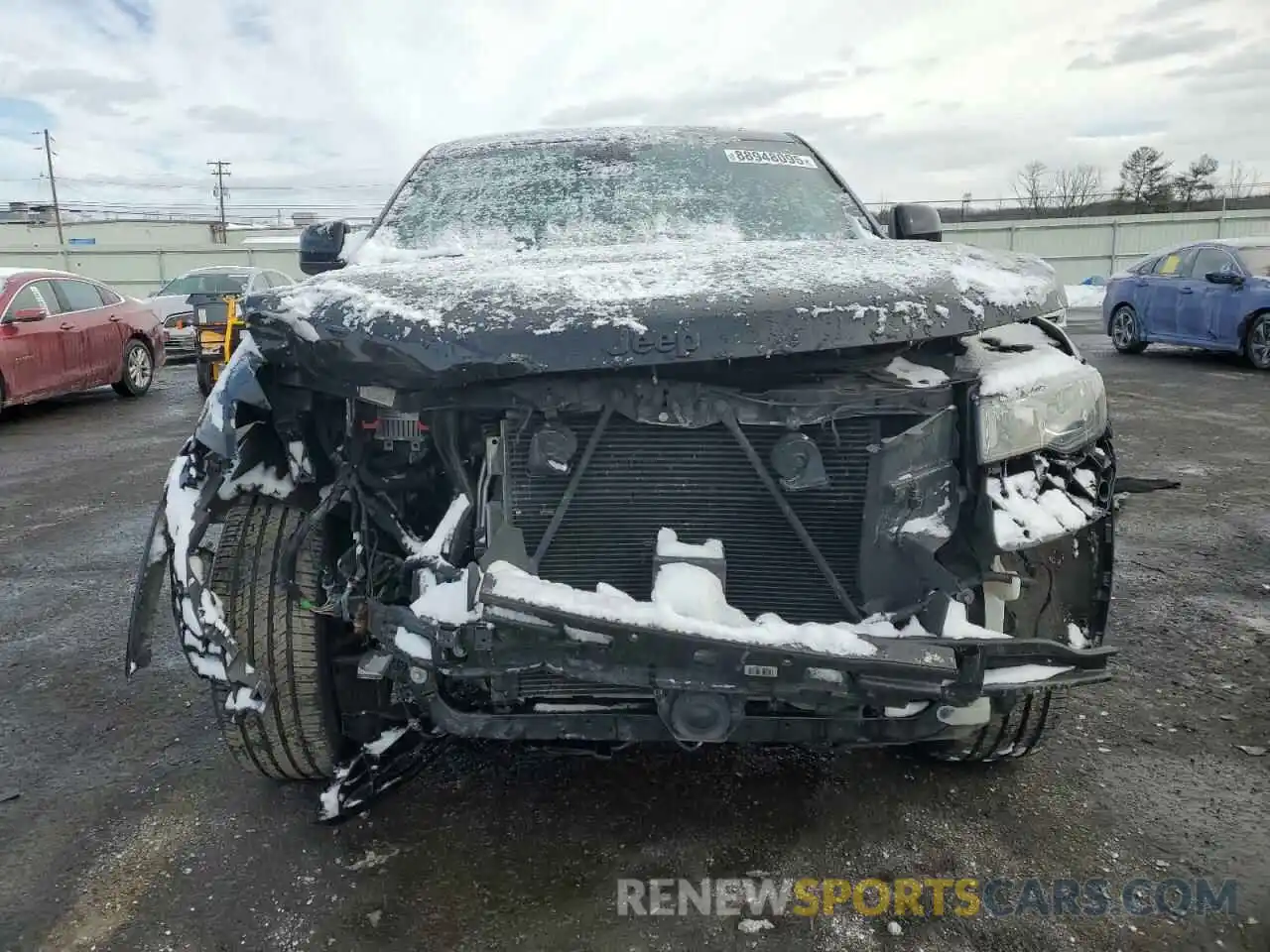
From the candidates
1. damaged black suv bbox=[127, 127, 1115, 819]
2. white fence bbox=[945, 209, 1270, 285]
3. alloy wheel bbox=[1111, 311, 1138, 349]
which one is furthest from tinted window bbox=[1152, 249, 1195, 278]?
white fence bbox=[945, 209, 1270, 285]

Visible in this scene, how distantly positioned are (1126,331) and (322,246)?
1270 centimetres

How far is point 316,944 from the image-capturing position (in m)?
2.13

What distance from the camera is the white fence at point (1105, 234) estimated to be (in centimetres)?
2645

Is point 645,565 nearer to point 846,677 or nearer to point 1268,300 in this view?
point 846,677

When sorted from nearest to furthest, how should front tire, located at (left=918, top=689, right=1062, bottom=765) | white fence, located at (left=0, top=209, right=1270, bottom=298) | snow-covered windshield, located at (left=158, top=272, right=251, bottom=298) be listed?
front tire, located at (left=918, top=689, right=1062, bottom=765), snow-covered windshield, located at (left=158, top=272, right=251, bottom=298), white fence, located at (left=0, top=209, right=1270, bottom=298)

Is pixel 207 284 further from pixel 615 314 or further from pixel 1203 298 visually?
pixel 615 314

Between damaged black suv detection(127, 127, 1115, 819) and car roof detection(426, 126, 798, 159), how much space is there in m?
1.42

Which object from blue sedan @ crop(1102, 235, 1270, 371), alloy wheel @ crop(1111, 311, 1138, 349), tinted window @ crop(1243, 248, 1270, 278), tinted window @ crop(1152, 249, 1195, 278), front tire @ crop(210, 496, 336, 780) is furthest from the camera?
alloy wheel @ crop(1111, 311, 1138, 349)

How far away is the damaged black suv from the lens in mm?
1926

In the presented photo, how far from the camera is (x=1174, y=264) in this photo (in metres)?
12.1

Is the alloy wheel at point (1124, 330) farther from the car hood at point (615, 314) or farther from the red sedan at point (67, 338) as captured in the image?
the red sedan at point (67, 338)

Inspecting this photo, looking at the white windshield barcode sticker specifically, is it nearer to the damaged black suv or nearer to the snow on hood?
the damaged black suv

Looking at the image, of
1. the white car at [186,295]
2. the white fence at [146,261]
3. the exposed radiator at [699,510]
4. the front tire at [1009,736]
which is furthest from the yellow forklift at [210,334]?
the white fence at [146,261]

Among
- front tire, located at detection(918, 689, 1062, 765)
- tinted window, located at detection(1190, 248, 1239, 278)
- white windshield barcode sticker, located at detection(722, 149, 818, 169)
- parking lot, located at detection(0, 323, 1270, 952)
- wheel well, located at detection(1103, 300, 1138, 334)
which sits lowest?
parking lot, located at detection(0, 323, 1270, 952)
